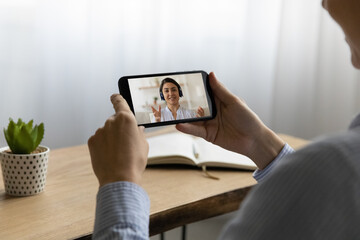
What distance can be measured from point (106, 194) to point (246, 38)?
79.3 inches

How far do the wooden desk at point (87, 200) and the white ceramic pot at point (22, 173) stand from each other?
0.02m

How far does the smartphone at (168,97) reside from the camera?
38.5 inches

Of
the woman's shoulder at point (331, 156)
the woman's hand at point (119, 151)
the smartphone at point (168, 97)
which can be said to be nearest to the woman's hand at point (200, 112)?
the smartphone at point (168, 97)

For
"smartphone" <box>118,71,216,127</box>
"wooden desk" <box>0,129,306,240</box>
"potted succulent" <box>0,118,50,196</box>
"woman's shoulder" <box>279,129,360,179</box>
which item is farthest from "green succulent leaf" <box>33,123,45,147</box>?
"woman's shoulder" <box>279,129,360,179</box>

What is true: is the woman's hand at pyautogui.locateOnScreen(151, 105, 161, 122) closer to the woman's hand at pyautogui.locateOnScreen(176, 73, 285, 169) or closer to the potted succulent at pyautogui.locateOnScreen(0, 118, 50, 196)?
the woman's hand at pyautogui.locateOnScreen(176, 73, 285, 169)

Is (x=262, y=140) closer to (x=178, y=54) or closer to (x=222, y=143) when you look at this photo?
(x=222, y=143)

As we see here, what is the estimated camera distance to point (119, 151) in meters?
0.72

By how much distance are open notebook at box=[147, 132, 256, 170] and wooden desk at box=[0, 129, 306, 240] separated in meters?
0.02

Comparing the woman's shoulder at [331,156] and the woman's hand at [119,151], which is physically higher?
the woman's shoulder at [331,156]

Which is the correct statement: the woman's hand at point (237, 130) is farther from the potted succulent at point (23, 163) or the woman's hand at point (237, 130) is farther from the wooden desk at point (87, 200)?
the potted succulent at point (23, 163)

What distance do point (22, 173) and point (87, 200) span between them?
0.14 meters

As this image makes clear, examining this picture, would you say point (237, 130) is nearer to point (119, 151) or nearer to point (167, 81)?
point (167, 81)

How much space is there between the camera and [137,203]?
66 centimetres

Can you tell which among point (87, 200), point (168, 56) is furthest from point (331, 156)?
point (168, 56)
